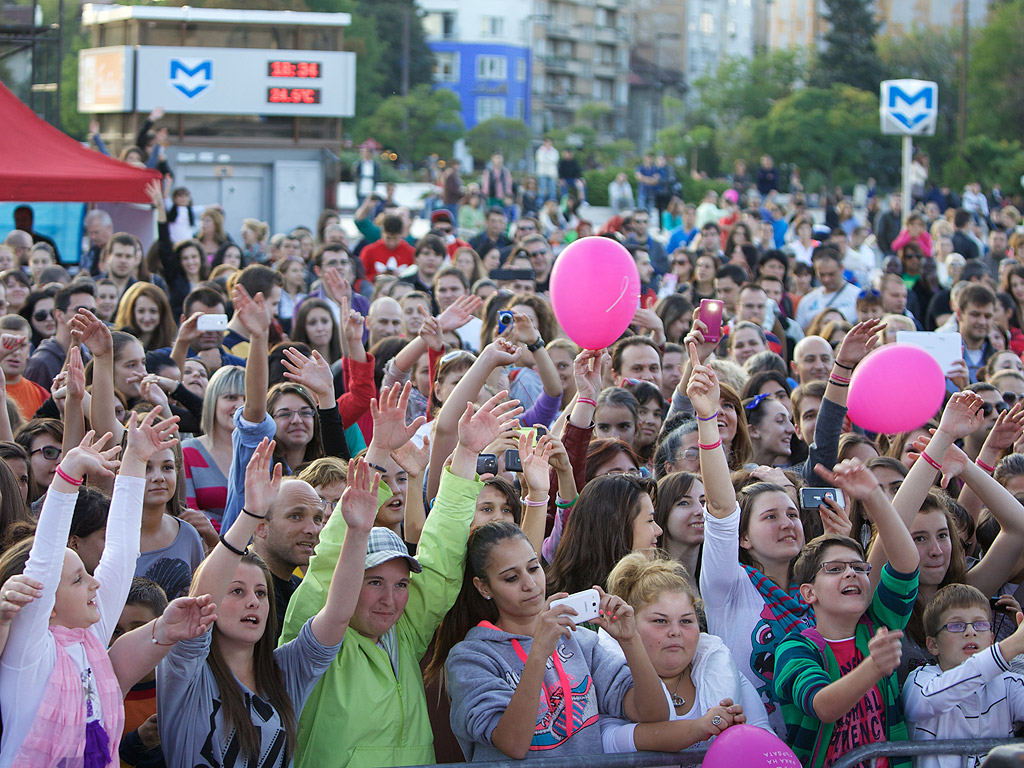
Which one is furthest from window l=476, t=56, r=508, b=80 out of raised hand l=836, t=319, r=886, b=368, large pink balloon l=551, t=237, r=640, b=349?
raised hand l=836, t=319, r=886, b=368

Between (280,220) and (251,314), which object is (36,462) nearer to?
(251,314)

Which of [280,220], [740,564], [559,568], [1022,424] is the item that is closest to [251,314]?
[559,568]

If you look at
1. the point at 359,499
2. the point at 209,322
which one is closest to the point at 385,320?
the point at 209,322

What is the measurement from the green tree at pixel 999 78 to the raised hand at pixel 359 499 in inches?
2063

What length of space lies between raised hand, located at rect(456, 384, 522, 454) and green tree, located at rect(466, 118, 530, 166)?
5300 centimetres

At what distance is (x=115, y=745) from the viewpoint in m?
3.48

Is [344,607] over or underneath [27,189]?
underneath

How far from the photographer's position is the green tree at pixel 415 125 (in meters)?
53.0

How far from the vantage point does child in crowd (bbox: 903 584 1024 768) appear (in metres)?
3.96

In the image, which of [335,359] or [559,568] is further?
[335,359]

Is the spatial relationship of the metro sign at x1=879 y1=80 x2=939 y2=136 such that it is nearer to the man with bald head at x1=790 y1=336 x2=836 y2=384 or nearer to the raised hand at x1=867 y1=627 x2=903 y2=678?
the man with bald head at x1=790 y1=336 x2=836 y2=384

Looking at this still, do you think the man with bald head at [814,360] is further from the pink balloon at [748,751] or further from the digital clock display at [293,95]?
the digital clock display at [293,95]

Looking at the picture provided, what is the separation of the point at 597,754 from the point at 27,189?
6433mm

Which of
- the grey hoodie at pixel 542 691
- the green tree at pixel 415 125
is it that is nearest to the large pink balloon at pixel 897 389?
the grey hoodie at pixel 542 691
